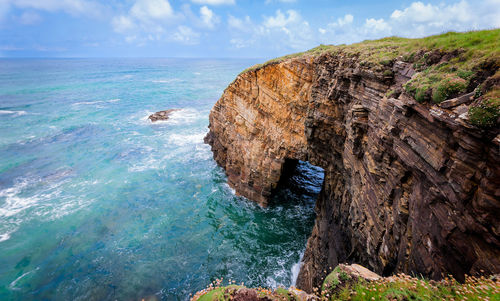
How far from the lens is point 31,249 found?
19938 millimetres

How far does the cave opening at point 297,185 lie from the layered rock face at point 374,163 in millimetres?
2333

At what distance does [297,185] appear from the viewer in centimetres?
2878

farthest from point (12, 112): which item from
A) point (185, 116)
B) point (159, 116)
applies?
point (185, 116)

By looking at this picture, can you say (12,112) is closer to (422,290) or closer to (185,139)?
(185,139)

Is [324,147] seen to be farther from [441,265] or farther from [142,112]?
[142,112]

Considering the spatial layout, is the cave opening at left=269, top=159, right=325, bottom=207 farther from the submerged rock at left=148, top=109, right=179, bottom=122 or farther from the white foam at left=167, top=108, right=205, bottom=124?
the submerged rock at left=148, top=109, right=179, bottom=122

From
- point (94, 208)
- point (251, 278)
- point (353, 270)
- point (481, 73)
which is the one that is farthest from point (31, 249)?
point (481, 73)

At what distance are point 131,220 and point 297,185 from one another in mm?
19623

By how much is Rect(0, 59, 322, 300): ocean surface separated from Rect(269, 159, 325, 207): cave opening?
178 mm

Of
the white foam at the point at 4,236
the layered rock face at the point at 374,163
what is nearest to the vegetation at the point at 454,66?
the layered rock face at the point at 374,163


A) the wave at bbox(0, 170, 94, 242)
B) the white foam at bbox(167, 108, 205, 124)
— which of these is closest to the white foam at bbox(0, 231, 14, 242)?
the wave at bbox(0, 170, 94, 242)

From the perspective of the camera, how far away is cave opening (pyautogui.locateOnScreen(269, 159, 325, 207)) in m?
25.9

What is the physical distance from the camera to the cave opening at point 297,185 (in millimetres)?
25922

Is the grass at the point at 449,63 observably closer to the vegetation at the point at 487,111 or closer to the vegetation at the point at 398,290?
the vegetation at the point at 487,111
